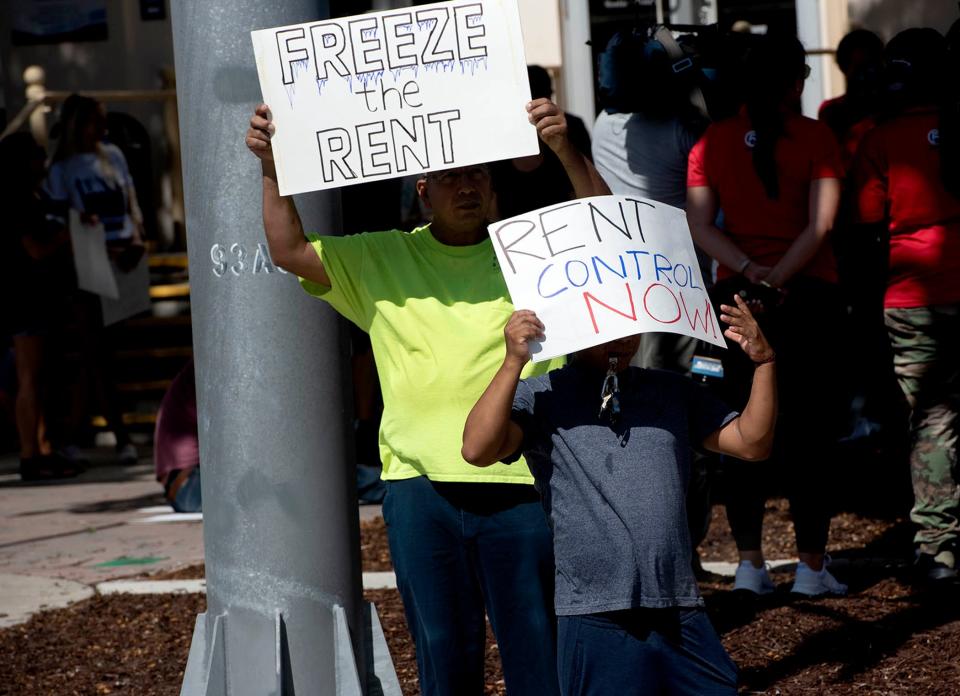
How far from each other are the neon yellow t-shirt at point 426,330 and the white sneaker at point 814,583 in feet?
8.18

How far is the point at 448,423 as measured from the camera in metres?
3.81

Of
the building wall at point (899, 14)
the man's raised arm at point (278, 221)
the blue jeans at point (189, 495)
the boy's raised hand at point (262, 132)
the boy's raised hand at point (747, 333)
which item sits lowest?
the blue jeans at point (189, 495)

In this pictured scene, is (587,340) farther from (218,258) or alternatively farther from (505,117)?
(218,258)

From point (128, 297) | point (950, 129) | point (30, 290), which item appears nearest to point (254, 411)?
point (950, 129)

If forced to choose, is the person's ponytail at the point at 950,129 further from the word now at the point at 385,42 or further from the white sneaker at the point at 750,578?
the word now at the point at 385,42

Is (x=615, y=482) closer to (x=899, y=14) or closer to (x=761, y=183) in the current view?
(x=761, y=183)

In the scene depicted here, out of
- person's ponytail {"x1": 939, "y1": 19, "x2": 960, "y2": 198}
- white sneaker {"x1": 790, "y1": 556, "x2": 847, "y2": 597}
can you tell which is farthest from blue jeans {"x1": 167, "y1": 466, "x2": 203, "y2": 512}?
person's ponytail {"x1": 939, "y1": 19, "x2": 960, "y2": 198}

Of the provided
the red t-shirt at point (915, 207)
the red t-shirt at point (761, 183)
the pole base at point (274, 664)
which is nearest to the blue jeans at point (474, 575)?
the pole base at point (274, 664)

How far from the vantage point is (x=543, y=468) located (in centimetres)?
349

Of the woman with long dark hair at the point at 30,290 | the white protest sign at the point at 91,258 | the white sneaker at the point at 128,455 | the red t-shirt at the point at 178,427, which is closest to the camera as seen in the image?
the red t-shirt at the point at 178,427

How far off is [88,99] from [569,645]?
8131 millimetres

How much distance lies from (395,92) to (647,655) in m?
1.45

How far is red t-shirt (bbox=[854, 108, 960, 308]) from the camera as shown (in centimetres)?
616

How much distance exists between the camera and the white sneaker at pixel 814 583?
19.9 feet
